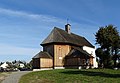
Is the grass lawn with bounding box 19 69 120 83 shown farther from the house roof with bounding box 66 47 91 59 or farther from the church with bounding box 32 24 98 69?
the house roof with bounding box 66 47 91 59

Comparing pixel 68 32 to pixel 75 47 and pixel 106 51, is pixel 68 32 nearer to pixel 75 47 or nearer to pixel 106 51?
pixel 75 47

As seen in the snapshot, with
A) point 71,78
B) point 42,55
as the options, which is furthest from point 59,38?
point 71,78

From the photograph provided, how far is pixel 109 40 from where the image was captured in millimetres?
65000

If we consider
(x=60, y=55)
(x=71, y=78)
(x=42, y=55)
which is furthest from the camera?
(x=60, y=55)

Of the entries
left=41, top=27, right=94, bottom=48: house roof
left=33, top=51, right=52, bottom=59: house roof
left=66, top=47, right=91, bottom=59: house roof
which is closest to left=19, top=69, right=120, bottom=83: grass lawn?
left=33, top=51, right=52, bottom=59: house roof

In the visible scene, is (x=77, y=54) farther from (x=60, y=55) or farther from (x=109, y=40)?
(x=109, y=40)

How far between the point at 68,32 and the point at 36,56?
Answer: 1464 centimetres

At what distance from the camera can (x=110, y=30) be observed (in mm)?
66875

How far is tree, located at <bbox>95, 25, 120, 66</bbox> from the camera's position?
65125 millimetres

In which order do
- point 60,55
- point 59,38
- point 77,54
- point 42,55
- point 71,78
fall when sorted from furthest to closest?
point 59,38 < point 60,55 < point 77,54 < point 42,55 < point 71,78

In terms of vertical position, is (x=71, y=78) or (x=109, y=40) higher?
(x=109, y=40)

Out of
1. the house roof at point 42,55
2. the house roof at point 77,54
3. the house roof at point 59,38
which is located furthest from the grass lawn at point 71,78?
the house roof at point 59,38

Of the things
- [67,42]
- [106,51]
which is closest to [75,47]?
[67,42]

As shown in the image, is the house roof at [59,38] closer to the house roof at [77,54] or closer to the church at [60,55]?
the church at [60,55]
